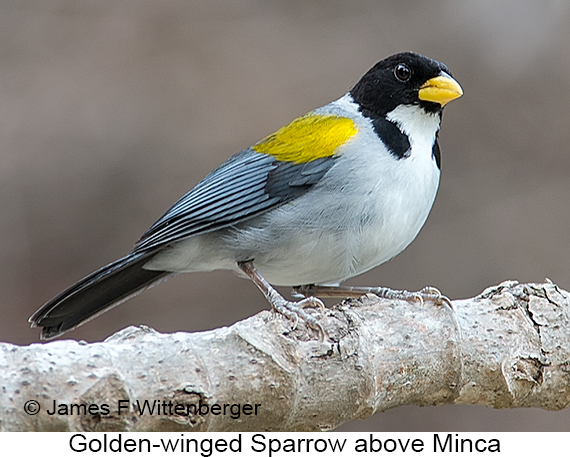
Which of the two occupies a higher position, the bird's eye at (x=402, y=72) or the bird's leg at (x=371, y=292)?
the bird's eye at (x=402, y=72)

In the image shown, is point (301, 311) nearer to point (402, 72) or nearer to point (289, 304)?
point (289, 304)

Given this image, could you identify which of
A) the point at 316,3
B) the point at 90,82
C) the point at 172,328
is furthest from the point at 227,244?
the point at 316,3

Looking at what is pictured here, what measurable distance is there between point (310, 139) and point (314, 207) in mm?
394

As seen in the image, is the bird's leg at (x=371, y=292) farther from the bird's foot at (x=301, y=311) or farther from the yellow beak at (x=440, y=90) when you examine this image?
the yellow beak at (x=440, y=90)

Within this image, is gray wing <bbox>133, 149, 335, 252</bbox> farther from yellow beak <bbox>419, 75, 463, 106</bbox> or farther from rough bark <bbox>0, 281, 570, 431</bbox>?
rough bark <bbox>0, 281, 570, 431</bbox>

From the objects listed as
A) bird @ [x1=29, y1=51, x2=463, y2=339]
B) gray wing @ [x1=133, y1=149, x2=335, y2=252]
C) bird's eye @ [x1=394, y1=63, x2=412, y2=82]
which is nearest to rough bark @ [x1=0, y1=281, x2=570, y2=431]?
bird @ [x1=29, y1=51, x2=463, y2=339]

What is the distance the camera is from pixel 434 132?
142 inches

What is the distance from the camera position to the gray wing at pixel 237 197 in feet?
11.2

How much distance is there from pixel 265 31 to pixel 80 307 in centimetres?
335

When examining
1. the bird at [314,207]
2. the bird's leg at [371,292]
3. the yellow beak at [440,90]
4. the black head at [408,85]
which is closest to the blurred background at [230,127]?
the bird's leg at [371,292]

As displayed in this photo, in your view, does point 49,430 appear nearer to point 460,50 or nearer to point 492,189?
point 492,189

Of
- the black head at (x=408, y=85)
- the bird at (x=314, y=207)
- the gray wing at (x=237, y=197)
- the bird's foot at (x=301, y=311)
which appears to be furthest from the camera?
the black head at (x=408, y=85)

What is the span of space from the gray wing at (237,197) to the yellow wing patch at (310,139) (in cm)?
4

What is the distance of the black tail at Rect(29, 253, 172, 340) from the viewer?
3449 millimetres
